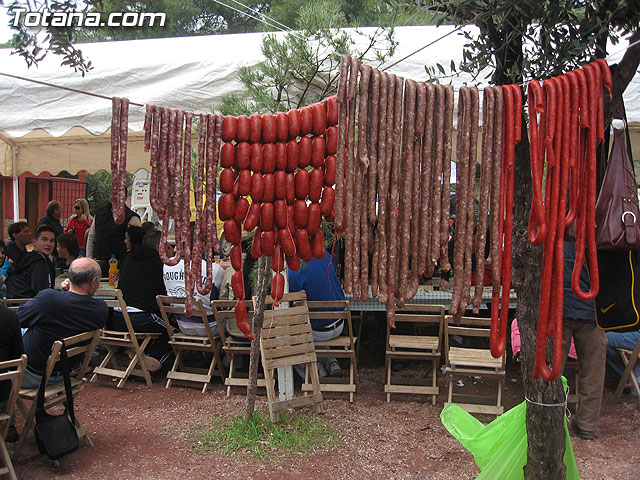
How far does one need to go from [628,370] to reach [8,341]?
16.9 ft

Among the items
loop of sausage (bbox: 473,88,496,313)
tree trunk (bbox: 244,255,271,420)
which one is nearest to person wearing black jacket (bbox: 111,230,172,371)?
tree trunk (bbox: 244,255,271,420)

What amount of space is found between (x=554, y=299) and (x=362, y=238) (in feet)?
2.47

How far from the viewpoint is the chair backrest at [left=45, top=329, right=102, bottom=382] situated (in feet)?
12.5

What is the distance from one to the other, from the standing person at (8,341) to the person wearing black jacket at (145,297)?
2.04m

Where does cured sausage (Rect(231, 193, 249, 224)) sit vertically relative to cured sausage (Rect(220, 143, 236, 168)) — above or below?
below

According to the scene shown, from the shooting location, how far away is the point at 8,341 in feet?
12.5

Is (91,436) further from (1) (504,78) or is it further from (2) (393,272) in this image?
(1) (504,78)

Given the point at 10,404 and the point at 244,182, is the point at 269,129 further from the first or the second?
the point at 10,404

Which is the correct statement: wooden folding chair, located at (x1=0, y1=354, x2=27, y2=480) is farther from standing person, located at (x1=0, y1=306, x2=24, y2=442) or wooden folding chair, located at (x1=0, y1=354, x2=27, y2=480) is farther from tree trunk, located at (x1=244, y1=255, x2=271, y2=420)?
tree trunk, located at (x1=244, y1=255, x2=271, y2=420)

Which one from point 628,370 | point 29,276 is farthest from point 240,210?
point 29,276

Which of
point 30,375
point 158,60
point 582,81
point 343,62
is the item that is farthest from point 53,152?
point 582,81

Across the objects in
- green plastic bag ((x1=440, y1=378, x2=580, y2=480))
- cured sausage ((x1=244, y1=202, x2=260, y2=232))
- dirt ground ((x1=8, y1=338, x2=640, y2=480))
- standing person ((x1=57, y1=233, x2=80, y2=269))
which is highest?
cured sausage ((x1=244, y1=202, x2=260, y2=232))

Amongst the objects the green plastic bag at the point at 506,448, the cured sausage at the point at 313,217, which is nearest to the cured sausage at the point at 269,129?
the cured sausage at the point at 313,217

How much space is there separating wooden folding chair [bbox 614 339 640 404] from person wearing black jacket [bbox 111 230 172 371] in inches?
182
